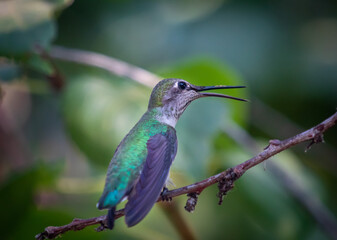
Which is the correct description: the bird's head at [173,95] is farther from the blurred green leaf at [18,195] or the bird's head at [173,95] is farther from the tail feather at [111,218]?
the tail feather at [111,218]

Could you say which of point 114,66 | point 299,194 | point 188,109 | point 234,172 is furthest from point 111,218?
point 299,194

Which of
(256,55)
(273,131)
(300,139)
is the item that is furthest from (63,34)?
(300,139)

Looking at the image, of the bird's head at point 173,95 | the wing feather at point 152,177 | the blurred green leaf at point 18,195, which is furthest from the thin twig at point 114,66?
the blurred green leaf at point 18,195

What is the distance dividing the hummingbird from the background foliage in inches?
6.4

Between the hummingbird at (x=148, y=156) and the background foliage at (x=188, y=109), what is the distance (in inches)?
6.4

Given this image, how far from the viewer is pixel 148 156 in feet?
7.77

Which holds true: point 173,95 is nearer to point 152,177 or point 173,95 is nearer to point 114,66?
point 114,66

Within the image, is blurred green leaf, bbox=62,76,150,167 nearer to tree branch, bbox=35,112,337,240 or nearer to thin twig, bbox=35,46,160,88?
thin twig, bbox=35,46,160,88

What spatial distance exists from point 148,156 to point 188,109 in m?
0.88

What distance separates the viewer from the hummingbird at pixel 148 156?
1962mm

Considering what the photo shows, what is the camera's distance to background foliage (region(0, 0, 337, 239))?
3.01 m

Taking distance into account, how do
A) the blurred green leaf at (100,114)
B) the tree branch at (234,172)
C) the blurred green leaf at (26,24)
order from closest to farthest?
1. the tree branch at (234,172)
2. the blurred green leaf at (26,24)
3. the blurred green leaf at (100,114)

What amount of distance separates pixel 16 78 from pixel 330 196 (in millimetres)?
2999

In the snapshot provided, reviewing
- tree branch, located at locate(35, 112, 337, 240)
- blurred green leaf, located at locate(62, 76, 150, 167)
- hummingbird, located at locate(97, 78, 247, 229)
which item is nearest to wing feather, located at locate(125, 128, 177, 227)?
hummingbird, located at locate(97, 78, 247, 229)
